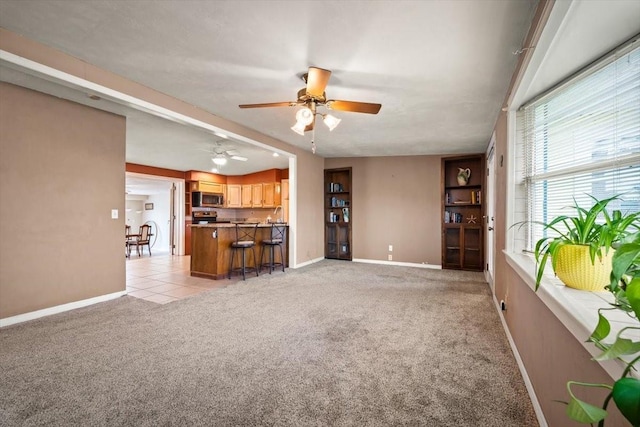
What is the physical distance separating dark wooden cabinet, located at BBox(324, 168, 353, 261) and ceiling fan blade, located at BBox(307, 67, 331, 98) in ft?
13.3

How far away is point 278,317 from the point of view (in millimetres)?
2930

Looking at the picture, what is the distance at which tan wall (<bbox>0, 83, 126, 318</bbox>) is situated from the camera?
9.04 ft

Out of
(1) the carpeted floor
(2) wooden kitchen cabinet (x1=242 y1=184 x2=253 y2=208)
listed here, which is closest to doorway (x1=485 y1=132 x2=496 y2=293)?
(1) the carpeted floor

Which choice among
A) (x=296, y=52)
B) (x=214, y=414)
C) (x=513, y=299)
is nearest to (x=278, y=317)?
(x=214, y=414)

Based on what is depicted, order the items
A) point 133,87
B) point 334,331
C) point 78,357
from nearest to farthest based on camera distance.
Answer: point 78,357 → point 334,331 → point 133,87

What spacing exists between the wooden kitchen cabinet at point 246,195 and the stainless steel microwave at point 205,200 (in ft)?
2.30

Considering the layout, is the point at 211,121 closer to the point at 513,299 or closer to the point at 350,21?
the point at 350,21

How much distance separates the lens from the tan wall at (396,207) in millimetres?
5859

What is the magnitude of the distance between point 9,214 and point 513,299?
4698 millimetres

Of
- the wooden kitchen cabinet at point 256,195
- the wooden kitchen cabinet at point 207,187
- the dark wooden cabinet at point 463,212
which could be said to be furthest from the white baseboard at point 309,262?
the wooden kitchen cabinet at point 207,187

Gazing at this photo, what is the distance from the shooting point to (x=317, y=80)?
8.01 ft

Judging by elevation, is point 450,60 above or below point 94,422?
above

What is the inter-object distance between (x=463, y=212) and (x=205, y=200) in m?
6.55

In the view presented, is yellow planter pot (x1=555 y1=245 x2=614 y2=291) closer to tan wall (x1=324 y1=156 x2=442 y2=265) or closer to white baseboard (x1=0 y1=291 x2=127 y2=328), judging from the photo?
white baseboard (x1=0 y1=291 x2=127 y2=328)
